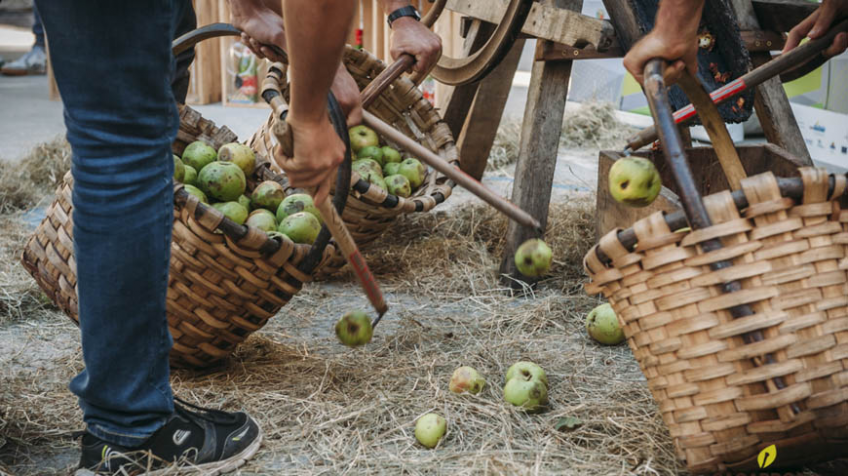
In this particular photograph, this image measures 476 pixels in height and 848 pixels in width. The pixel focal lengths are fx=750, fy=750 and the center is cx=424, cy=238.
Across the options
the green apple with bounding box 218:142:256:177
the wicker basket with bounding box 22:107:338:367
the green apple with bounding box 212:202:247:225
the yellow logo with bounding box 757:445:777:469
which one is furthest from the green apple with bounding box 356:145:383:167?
the yellow logo with bounding box 757:445:777:469

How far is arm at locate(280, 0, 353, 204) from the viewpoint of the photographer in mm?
1146

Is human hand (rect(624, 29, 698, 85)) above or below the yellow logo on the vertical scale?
above

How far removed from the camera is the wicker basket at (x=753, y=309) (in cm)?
126

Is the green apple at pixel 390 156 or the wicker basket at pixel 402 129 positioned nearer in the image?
the wicker basket at pixel 402 129

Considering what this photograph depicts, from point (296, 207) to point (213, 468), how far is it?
34.6 inches

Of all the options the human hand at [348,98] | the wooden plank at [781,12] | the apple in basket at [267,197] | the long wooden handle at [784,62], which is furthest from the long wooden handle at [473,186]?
the wooden plank at [781,12]

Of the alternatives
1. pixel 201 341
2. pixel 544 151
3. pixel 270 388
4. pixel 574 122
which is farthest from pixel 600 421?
pixel 574 122

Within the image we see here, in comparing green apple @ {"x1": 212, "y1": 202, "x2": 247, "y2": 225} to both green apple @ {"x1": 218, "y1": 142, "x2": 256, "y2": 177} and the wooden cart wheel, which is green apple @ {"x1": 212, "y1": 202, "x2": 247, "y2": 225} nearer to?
green apple @ {"x1": 218, "y1": 142, "x2": 256, "y2": 177}

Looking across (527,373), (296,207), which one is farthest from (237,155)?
(527,373)

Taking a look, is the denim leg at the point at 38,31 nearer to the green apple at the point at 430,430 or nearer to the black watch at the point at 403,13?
the black watch at the point at 403,13

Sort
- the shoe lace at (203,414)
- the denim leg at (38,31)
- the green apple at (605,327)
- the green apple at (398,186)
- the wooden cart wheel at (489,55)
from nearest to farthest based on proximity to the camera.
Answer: the shoe lace at (203,414), the green apple at (605,327), the wooden cart wheel at (489,55), the green apple at (398,186), the denim leg at (38,31)

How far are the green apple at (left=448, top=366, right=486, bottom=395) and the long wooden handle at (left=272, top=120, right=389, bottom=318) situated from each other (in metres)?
0.42

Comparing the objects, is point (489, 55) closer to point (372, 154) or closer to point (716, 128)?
point (372, 154)

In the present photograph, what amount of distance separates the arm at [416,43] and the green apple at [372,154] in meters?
0.62
